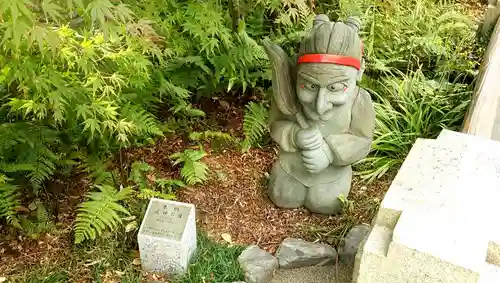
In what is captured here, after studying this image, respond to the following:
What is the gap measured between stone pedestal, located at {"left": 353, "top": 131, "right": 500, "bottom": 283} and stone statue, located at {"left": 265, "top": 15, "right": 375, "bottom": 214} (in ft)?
2.10

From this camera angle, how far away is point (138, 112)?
4227mm

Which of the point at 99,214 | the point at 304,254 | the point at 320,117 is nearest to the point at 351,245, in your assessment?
the point at 304,254

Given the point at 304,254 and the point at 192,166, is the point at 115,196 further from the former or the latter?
the point at 304,254

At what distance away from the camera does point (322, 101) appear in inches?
138

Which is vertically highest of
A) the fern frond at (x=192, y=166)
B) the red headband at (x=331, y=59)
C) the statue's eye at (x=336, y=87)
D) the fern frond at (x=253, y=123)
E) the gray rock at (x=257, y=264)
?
the red headband at (x=331, y=59)

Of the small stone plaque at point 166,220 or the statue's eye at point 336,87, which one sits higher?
the statue's eye at point 336,87

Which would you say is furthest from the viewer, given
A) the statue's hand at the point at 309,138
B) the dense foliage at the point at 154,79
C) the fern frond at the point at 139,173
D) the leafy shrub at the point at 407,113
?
the leafy shrub at the point at 407,113

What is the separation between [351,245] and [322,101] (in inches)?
42.2

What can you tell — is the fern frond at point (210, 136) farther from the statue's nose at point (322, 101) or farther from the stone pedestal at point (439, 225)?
the stone pedestal at point (439, 225)

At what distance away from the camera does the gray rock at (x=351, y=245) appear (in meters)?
3.82

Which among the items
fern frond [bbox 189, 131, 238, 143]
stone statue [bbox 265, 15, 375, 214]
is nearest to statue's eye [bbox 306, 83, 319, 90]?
stone statue [bbox 265, 15, 375, 214]

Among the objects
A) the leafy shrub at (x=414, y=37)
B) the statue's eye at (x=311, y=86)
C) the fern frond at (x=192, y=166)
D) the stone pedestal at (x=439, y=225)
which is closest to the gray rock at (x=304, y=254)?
the stone pedestal at (x=439, y=225)

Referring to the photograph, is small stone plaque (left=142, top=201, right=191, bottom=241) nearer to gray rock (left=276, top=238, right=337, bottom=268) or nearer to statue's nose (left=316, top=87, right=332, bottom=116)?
gray rock (left=276, top=238, right=337, bottom=268)

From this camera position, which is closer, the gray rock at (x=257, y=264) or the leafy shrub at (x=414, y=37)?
the gray rock at (x=257, y=264)
